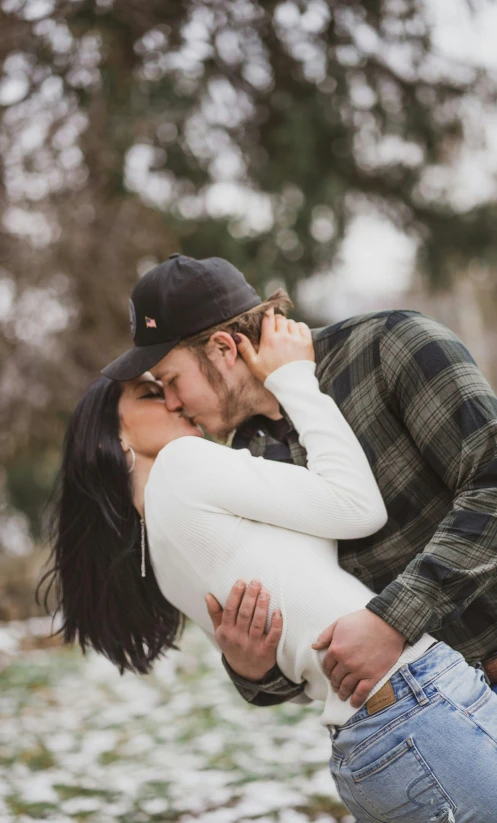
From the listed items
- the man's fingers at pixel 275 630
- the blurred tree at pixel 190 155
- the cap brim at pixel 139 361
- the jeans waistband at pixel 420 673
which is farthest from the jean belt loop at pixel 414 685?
the blurred tree at pixel 190 155

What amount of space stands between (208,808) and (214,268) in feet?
7.43

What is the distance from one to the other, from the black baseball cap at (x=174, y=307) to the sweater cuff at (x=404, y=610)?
2.84 ft

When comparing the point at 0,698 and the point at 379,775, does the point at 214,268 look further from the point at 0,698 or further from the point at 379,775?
the point at 0,698

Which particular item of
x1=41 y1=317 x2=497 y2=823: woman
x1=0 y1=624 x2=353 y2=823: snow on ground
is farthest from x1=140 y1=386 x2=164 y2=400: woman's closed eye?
x1=0 y1=624 x2=353 y2=823: snow on ground

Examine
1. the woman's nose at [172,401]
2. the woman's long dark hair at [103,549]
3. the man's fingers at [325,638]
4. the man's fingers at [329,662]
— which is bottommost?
the woman's long dark hair at [103,549]

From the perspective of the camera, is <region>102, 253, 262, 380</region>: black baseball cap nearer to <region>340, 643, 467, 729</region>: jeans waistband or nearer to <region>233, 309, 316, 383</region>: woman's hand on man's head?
<region>233, 309, 316, 383</region>: woman's hand on man's head

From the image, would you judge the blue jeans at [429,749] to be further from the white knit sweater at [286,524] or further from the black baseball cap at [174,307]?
the black baseball cap at [174,307]

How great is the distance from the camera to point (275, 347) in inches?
88.2

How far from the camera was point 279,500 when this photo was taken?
75.7 inches

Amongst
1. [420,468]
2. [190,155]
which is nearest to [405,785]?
[420,468]

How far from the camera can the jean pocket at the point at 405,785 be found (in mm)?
1771

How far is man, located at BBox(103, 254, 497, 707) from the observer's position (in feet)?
6.05

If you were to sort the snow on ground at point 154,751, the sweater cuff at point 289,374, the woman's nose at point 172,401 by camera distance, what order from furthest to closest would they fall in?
the snow on ground at point 154,751
the woman's nose at point 172,401
the sweater cuff at point 289,374

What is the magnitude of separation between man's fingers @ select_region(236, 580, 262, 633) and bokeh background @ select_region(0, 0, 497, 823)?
1.82 m
